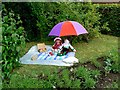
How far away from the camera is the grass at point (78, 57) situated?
4761 millimetres

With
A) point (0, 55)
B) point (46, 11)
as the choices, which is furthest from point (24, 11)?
point (0, 55)

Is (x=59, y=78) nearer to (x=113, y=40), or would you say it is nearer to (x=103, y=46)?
(x=103, y=46)

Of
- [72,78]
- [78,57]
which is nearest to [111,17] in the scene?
[78,57]

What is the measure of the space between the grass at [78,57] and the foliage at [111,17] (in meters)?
0.45

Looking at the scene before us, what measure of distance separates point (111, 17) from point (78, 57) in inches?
124

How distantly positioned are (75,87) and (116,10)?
4.84m

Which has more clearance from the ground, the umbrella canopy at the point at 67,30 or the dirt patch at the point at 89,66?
the umbrella canopy at the point at 67,30

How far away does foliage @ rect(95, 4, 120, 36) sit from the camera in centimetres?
880

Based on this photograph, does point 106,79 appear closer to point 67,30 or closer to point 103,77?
point 103,77

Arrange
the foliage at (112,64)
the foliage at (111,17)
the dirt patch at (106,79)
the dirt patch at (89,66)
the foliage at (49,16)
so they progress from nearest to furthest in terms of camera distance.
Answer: the dirt patch at (106,79), the foliage at (112,64), the dirt patch at (89,66), the foliage at (49,16), the foliage at (111,17)

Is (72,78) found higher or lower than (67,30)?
lower

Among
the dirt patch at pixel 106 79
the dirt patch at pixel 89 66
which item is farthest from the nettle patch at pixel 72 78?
the dirt patch at pixel 89 66

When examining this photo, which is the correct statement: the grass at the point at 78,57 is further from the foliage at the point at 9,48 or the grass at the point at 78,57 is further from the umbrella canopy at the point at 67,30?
the umbrella canopy at the point at 67,30

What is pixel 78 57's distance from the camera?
6.21m
